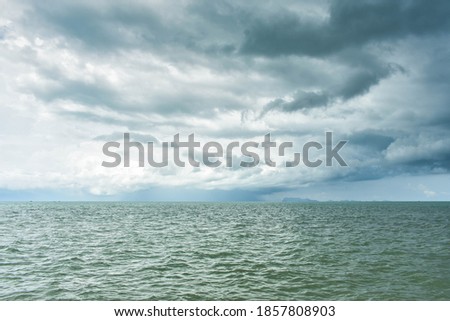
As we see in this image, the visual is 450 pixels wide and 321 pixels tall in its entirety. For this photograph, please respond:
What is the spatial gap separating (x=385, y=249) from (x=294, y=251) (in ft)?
32.3

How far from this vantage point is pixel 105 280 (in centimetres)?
2084

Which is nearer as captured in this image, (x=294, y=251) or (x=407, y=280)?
(x=407, y=280)

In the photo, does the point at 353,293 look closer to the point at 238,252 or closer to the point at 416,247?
the point at 238,252

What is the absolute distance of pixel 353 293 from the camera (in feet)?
60.4

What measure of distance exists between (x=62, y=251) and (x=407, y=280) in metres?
30.4

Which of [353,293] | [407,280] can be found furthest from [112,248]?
[407,280]

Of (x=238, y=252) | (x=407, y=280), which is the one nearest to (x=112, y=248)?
(x=238, y=252)

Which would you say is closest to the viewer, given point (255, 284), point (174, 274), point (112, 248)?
point (255, 284)
